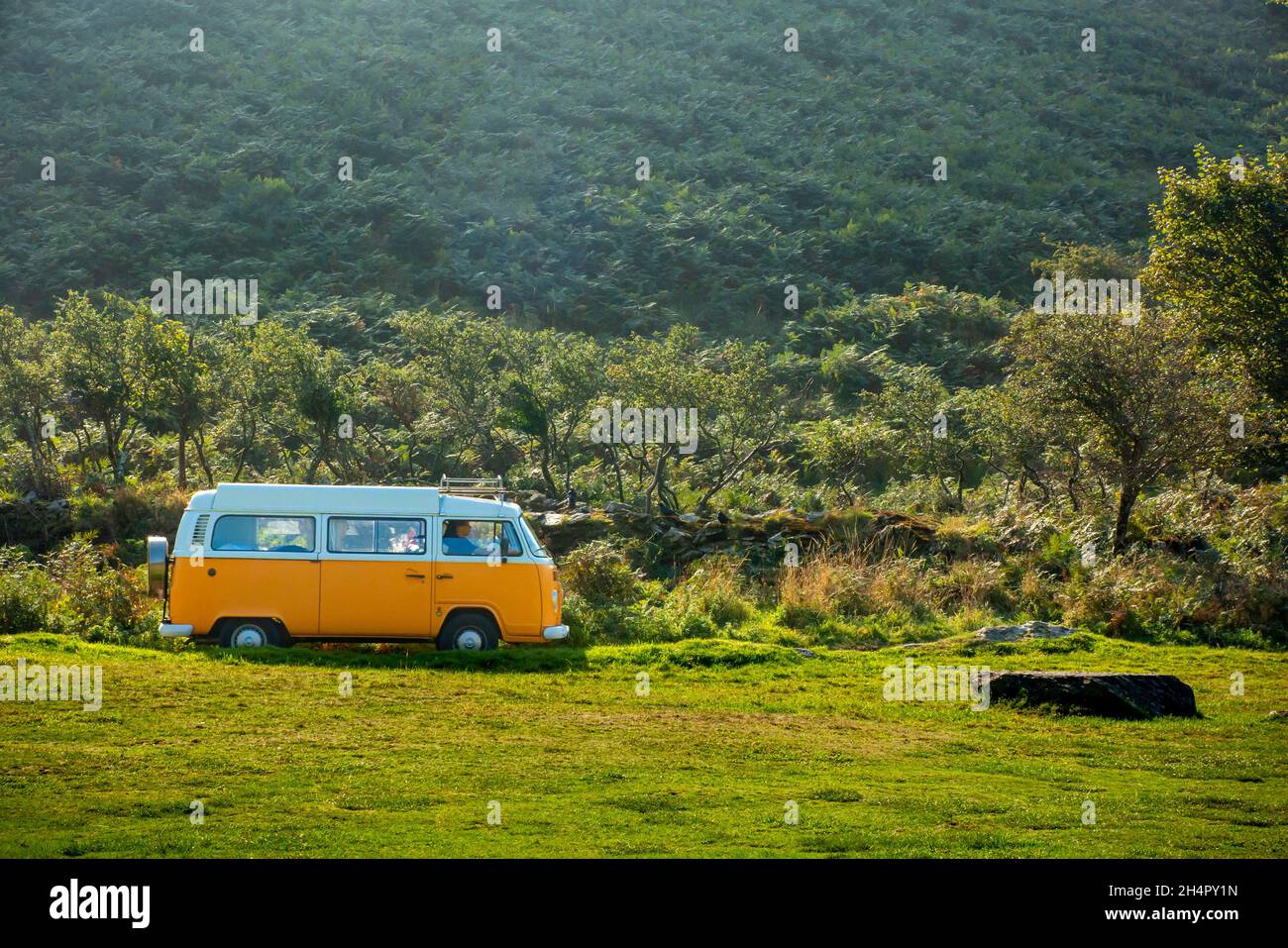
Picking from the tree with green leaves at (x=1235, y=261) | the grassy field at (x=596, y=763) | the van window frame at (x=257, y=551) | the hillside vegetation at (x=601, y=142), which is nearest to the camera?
the grassy field at (x=596, y=763)

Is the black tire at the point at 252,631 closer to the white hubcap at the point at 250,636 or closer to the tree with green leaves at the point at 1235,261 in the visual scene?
the white hubcap at the point at 250,636

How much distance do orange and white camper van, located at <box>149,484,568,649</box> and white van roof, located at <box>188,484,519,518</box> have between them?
0.05ft

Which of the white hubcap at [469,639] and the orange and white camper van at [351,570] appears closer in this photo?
the orange and white camper van at [351,570]

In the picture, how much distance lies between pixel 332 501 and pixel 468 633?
105 inches

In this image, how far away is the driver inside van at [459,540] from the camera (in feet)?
58.0

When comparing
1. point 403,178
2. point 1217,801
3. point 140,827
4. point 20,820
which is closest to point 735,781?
point 1217,801

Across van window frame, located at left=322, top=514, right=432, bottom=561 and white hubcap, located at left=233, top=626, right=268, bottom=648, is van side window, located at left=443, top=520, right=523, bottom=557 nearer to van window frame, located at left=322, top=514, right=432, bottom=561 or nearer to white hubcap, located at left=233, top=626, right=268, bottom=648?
van window frame, located at left=322, top=514, right=432, bottom=561

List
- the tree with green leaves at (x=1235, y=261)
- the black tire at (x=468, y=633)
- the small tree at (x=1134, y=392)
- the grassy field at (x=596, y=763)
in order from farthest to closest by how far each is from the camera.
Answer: the tree with green leaves at (x=1235, y=261) < the small tree at (x=1134, y=392) < the black tire at (x=468, y=633) < the grassy field at (x=596, y=763)

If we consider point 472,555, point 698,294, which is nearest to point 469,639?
point 472,555

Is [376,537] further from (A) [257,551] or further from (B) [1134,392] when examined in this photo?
(B) [1134,392]

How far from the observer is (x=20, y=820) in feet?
28.0

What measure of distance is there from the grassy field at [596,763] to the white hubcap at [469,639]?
32.9 inches

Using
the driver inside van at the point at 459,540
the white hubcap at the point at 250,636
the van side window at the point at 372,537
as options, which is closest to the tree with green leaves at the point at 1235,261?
the driver inside van at the point at 459,540

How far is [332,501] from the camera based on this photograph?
17.6 m
